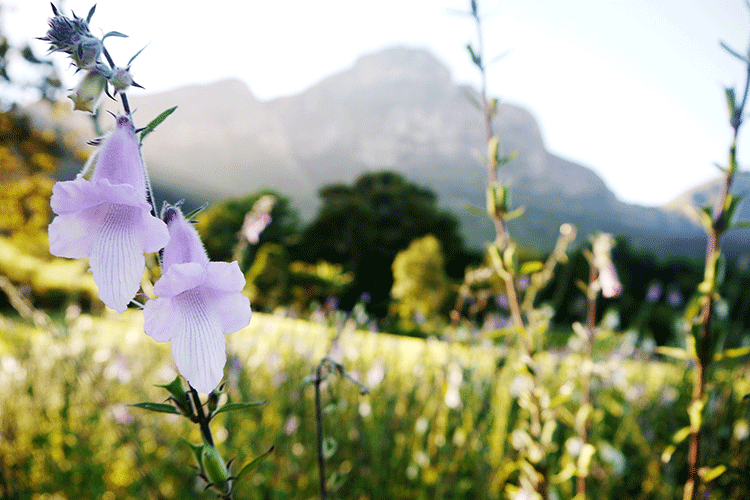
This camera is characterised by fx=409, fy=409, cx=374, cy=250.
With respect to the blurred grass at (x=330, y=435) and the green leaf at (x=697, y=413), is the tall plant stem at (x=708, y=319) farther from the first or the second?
the blurred grass at (x=330, y=435)

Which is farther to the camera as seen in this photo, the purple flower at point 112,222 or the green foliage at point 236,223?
the green foliage at point 236,223

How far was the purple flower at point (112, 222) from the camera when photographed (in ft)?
1.66

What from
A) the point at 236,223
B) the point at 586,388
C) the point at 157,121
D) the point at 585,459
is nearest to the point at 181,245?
the point at 157,121

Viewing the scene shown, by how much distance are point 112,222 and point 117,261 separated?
0.08 meters

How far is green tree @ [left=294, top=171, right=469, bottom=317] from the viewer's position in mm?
18891

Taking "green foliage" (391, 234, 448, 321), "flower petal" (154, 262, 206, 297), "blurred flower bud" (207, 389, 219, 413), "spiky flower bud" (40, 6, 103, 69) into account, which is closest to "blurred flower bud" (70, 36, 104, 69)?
"spiky flower bud" (40, 6, 103, 69)

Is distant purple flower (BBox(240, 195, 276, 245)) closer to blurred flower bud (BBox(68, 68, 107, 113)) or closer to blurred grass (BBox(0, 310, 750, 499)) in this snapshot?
blurred grass (BBox(0, 310, 750, 499))

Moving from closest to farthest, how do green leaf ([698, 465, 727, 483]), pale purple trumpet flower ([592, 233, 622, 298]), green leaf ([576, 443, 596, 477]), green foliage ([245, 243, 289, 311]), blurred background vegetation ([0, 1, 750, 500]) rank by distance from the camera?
green leaf ([698, 465, 727, 483]) < green leaf ([576, 443, 596, 477]) < pale purple trumpet flower ([592, 233, 622, 298]) < blurred background vegetation ([0, 1, 750, 500]) < green foliage ([245, 243, 289, 311])

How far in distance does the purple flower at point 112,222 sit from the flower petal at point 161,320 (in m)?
0.04

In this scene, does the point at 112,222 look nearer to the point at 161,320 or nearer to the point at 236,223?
the point at 161,320

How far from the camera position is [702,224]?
2.97ft

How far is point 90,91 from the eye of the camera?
54cm

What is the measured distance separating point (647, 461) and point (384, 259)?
1641 centimetres

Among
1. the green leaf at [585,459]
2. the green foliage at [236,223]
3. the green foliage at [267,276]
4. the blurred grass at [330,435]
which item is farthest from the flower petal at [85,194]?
the green foliage at [236,223]
